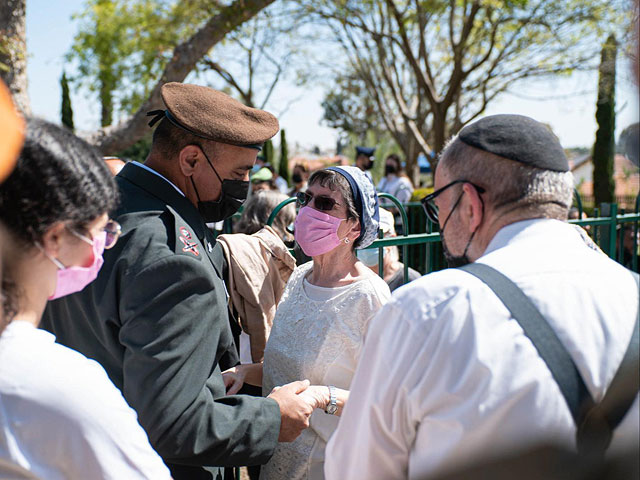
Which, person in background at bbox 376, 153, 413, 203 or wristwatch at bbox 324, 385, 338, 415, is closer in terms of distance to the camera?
wristwatch at bbox 324, 385, 338, 415

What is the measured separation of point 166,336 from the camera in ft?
5.30

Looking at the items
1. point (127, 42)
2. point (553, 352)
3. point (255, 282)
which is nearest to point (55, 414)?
point (553, 352)

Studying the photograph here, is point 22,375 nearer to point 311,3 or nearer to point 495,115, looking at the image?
point 495,115

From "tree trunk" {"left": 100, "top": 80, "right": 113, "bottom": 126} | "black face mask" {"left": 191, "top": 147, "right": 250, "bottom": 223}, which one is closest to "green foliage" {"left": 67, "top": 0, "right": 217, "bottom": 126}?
"tree trunk" {"left": 100, "top": 80, "right": 113, "bottom": 126}

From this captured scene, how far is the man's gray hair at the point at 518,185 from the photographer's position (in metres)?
1.43

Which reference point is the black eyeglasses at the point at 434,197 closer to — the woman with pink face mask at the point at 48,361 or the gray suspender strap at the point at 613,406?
the gray suspender strap at the point at 613,406

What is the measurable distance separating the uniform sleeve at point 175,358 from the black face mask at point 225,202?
1.65ft

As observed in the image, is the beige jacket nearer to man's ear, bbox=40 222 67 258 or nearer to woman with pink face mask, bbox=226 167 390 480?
woman with pink face mask, bbox=226 167 390 480

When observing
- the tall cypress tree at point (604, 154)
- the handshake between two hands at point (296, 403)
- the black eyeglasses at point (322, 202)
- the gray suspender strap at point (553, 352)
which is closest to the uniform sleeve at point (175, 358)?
the handshake between two hands at point (296, 403)

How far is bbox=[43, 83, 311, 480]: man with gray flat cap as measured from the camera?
1631 millimetres

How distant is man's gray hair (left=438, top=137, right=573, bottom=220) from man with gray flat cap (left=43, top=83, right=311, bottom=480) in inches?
30.8

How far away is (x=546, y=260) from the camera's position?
4.33ft

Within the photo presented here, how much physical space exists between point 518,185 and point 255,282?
1840 millimetres

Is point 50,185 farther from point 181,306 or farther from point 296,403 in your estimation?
point 296,403
